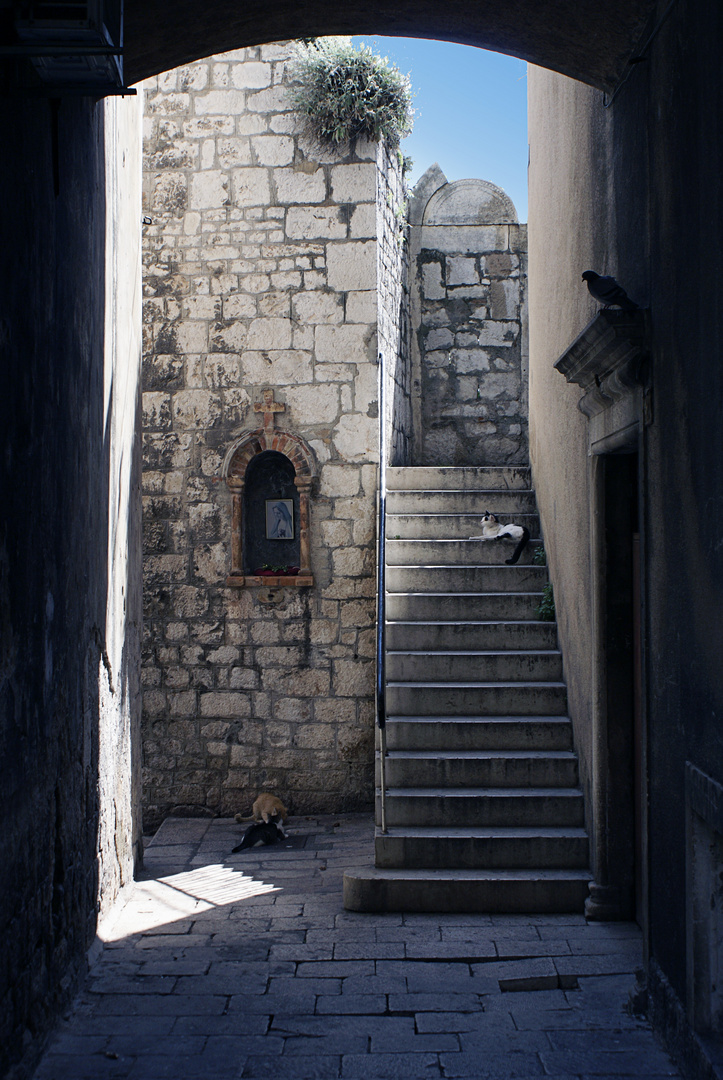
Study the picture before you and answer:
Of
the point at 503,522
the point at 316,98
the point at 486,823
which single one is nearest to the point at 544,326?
the point at 503,522

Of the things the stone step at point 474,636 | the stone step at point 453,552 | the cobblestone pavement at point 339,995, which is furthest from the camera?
the stone step at point 453,552

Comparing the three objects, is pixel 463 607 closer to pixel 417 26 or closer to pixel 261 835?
pixel 261 835

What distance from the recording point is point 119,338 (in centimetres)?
472

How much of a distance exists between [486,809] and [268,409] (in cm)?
356

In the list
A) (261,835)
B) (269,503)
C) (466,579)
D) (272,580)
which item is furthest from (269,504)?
(261,835)

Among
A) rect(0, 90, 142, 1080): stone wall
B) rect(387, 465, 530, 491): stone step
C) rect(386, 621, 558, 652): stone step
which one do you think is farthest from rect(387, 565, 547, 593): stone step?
rect(0, 90, 142, 1080): stone wall

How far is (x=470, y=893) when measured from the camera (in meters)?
4.36

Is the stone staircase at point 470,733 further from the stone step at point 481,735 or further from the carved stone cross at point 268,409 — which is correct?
the carved stone cross at point 268,409

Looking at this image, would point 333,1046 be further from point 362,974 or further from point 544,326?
point 544,326

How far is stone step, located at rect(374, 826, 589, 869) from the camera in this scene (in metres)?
4.51

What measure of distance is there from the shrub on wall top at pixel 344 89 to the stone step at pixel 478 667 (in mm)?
4071

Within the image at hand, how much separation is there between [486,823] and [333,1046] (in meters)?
1.80

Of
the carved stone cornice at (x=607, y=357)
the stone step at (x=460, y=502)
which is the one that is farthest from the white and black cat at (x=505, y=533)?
the carved stone cornice at (x=607, y=357)

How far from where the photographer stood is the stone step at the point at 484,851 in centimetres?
451
